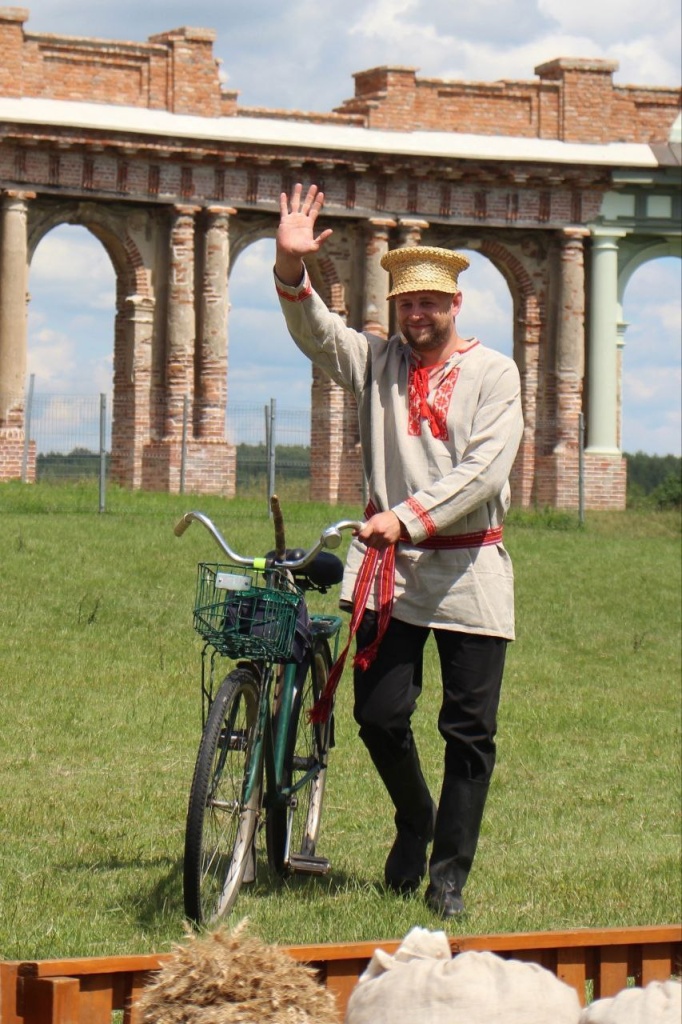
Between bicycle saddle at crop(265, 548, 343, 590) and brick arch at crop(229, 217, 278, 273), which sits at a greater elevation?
brick arch at crop(229, 217, 278, 273)

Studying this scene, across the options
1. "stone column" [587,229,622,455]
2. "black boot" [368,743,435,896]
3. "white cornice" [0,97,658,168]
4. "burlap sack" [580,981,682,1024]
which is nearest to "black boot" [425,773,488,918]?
"black boot" [368,743,435,896]

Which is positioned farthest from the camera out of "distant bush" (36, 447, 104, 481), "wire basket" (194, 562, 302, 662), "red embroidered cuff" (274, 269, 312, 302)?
"distant bush" (36, 447, 104, 481)

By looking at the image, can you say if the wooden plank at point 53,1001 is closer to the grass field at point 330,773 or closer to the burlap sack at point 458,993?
the burlap sack at point 458,993

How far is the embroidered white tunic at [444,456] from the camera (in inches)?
228

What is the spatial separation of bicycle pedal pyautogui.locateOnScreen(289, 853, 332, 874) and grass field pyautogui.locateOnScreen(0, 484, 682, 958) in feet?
0.32

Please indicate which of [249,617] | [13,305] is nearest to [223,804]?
[249,617]

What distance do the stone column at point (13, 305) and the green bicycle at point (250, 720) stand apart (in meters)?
22.8

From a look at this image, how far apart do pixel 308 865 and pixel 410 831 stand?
382 mm

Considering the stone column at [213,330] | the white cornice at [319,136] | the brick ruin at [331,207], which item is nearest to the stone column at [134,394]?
the brick ruin at [331,207]

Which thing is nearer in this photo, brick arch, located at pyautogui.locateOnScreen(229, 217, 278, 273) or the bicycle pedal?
the bicycle pedal

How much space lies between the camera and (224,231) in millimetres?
30625

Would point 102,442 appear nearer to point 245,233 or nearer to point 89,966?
point 245,233

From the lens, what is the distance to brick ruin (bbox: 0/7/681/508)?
29.3 m

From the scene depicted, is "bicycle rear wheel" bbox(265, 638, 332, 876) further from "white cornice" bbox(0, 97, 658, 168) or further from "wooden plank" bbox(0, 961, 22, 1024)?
"white cornice" bbox(0, 97, 658, 168)
